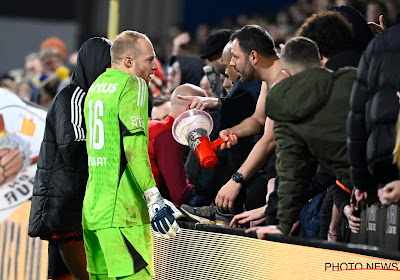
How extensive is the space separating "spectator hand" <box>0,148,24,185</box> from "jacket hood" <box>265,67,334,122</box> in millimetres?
3273

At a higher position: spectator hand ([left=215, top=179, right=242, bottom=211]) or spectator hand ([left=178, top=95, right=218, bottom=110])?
spectator hand ([left=178, top=95, right=218, bottom=110])

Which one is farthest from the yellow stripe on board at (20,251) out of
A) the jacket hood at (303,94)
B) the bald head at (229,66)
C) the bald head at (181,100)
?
the jacket hood at (303,94)

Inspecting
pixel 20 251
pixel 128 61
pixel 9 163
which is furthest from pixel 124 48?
pixel 20 251

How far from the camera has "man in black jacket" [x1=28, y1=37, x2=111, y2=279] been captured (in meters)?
4.91

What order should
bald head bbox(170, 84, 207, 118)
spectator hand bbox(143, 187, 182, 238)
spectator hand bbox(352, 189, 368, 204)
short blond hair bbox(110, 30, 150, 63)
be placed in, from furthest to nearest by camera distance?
bald head bbox(170, 84, 207, 118) → short blond hair bbox(110, 30, 150, 63) → spectator hand bbox(143, 187, 182, 238) → spectator hand bbox(352, 189, 368, 204)

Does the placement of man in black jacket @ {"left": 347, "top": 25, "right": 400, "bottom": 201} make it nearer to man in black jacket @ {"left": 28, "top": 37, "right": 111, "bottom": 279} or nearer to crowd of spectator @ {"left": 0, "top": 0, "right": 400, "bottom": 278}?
crowd of spectator @ {"left": 0, "top": 0, "right": 400, "bottom": 278}

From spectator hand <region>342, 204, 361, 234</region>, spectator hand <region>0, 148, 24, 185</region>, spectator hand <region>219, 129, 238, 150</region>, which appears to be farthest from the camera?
spectator hand <region>0, 148, 24, 185</region>

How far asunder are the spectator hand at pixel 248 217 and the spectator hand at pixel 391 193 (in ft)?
3.72

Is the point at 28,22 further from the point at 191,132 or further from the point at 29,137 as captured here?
the point at 191,132

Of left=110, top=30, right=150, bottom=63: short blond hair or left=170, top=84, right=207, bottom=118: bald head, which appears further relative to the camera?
left=170, top=84, right=207, bottom=118: bald head

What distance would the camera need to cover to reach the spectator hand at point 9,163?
6.51 m

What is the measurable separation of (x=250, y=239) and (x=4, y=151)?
2.86 m

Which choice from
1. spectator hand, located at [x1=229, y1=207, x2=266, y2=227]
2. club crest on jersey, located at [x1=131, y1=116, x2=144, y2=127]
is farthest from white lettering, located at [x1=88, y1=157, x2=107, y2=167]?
spectator hand, located at [x1=229, y1=207, x2=266, y2=227]

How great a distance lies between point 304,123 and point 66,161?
170cm
